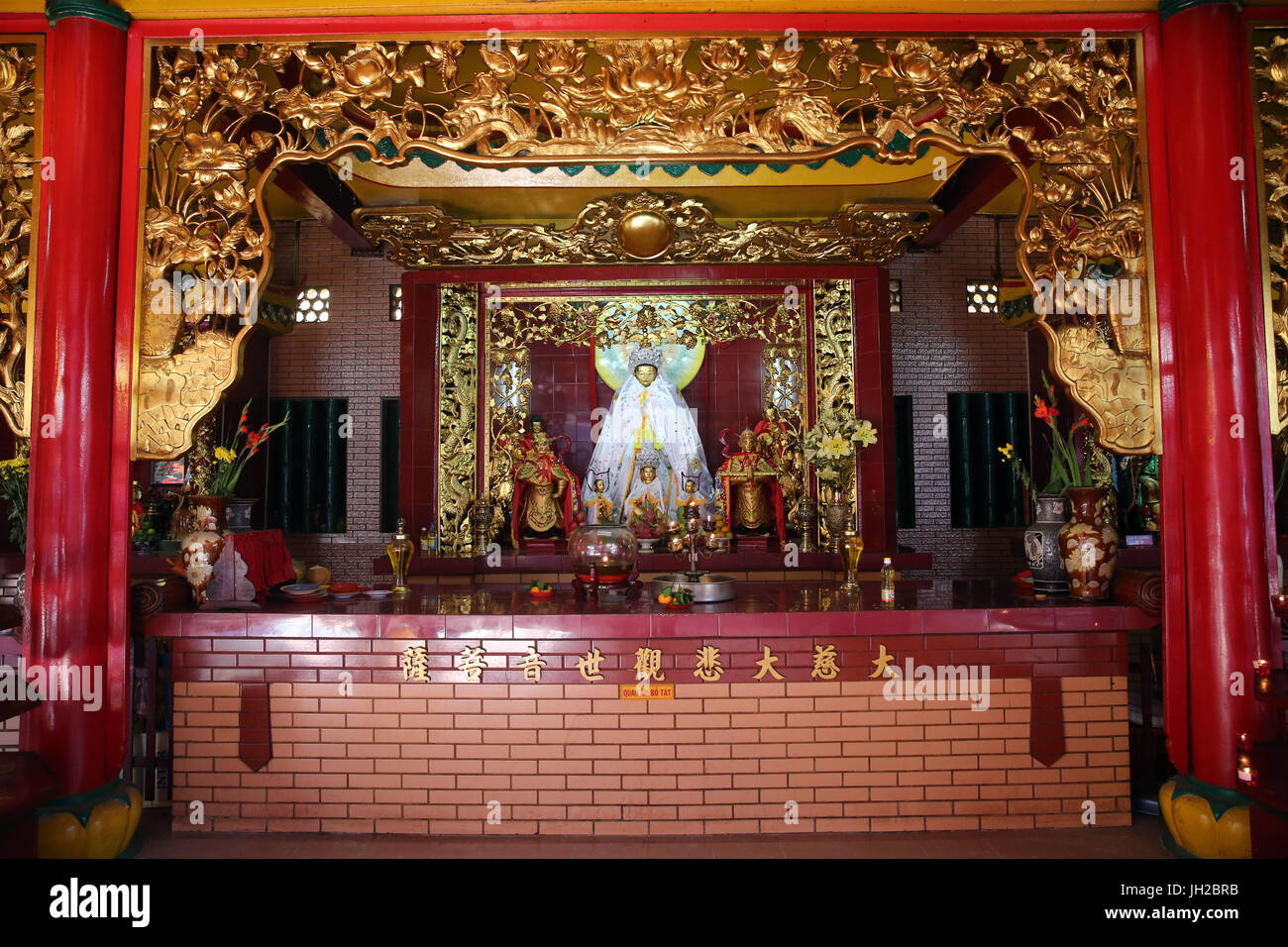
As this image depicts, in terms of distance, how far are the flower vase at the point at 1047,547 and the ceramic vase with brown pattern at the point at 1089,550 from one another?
0.28ft

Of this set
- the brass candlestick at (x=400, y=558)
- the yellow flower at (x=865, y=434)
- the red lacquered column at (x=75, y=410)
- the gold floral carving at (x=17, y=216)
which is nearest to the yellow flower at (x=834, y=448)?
the yellow flower at (x=865, y=434)

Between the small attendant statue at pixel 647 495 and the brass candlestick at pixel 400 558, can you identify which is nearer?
the brass candlestick at pixel 400 558

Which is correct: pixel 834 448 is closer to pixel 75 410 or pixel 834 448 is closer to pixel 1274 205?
pixel 1274 205

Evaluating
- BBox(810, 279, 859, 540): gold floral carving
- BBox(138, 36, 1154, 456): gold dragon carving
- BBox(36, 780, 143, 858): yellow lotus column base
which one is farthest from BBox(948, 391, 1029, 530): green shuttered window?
BBox(36, 780, 143, 858): yellow lotus column base

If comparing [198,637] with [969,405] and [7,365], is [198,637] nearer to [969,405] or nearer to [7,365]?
[7,365]

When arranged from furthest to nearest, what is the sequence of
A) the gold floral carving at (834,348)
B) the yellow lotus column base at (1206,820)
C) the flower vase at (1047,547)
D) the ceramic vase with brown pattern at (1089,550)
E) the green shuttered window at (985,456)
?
the green shuttered window at (985,456)
the gold floral carving at (834,348)
the flower vase at (1047,547)
the ceramic vase with brown pattern at (1089,550)
the yellow lotus column base at (1206,820)

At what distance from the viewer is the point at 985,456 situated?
29.0 ft

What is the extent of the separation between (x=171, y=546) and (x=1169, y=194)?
7.85 m

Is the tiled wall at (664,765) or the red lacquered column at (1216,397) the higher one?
the red lacquered column at (1216,397)

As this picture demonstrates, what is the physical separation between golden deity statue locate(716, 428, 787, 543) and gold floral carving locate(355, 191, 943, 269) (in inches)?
66.6

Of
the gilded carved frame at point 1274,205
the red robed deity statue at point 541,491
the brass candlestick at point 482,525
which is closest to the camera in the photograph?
the gilded carved frame at point 1274,205

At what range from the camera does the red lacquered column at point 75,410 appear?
3521mm

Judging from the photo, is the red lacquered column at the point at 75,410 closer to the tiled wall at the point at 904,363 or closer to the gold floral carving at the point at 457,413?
the gold floral carving at the point at 457,413

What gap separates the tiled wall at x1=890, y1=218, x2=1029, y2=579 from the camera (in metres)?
8.95
